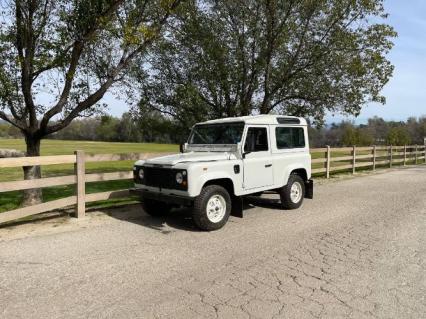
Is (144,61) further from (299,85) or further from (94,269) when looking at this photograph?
(94,269)

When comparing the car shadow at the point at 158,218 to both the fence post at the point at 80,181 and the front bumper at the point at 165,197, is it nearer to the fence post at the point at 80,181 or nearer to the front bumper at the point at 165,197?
the front bumper at the point at 165,197

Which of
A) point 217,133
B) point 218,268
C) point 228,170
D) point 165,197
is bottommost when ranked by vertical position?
point 218,268

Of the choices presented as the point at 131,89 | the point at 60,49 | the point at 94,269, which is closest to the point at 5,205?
the point at 60,49

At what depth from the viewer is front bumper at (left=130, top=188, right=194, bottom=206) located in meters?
6.54

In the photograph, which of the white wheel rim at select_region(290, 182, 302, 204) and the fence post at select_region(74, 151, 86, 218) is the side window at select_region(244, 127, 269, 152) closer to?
the white wheel rim at select_region(290, 182, 302, 204)

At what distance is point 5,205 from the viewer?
951cm

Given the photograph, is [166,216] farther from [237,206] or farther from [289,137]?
[289,137]

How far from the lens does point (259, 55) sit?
12.4 m

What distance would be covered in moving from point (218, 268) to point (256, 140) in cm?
345

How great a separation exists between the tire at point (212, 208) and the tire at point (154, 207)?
1.45 m

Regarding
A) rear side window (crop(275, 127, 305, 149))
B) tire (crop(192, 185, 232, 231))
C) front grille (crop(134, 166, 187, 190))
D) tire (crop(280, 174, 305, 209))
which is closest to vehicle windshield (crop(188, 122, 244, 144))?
rear side window (crop(275, 127, 305, 149))

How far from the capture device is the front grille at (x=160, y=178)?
22.1 ft

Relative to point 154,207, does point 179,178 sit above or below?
above

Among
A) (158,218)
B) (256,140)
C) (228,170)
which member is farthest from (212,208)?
(256,140)
